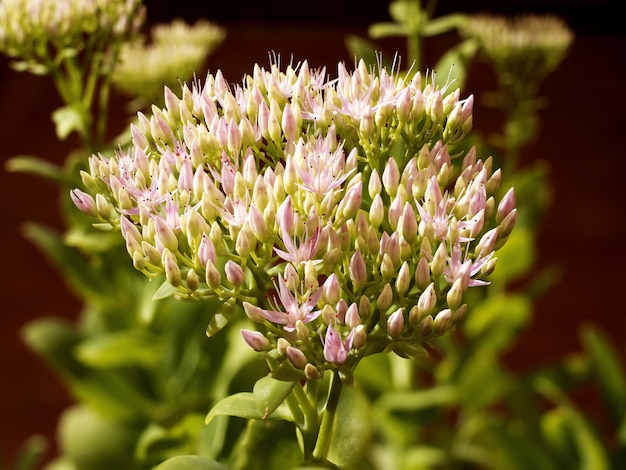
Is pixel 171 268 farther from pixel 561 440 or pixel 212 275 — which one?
pixel 561 440

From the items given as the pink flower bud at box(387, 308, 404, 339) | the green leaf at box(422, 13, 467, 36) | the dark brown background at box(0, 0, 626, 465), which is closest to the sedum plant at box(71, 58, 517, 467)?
the pink flower bud at box(387, 308, 404, 339)

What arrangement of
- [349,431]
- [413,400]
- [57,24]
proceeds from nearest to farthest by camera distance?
1. [349,431]
2. [57,24]
3. [413,400]

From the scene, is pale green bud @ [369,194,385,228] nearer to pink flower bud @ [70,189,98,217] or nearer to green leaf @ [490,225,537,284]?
pink flower bud @ [70,189,98,217]

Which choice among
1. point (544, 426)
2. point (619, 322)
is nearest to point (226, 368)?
point (544, 426)

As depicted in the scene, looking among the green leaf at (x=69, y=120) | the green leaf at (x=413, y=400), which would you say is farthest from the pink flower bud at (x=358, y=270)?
the green leaf at (x=413, y=400)

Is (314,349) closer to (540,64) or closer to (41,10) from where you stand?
(41,10)

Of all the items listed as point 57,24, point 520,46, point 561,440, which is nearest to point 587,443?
point 561,440

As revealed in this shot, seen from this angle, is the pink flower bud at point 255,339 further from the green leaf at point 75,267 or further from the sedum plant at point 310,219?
the green leaf at point 75,267
